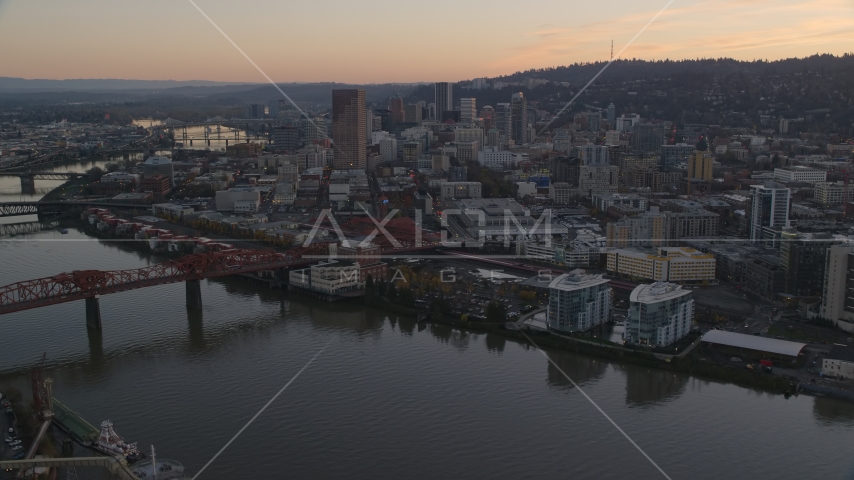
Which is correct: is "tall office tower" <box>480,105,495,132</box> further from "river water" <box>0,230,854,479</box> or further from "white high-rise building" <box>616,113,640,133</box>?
"river water" <box>0,230,854,479</box>

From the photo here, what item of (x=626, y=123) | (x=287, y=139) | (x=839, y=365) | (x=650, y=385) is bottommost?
(x=650, y=385)

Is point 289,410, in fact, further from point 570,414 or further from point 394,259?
point 394,259

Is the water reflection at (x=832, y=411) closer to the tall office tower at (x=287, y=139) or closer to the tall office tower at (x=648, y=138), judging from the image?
the tall office tower at (x=648, y=138)

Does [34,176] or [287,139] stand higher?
[287,139]

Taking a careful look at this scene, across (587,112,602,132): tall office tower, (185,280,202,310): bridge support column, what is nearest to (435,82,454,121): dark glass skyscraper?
(587,112,602,132): tall office tower

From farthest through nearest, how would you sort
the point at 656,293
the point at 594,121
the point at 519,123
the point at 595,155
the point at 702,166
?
the point at 594,121, the point at 519,123, the point at 595,155, the point at 702,166, the point at 656,293

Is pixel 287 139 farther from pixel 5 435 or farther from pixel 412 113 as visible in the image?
pixel 5 435

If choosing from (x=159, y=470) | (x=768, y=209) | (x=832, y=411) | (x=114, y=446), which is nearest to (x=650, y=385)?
(x=832, y=411)
